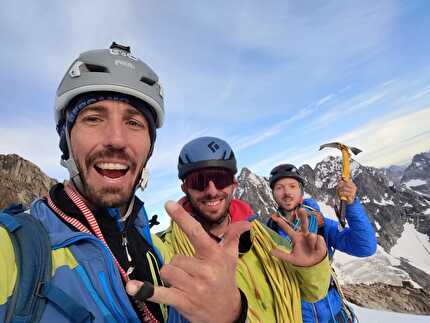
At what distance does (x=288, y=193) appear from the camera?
260 inches

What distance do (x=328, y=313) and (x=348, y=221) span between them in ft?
5.93

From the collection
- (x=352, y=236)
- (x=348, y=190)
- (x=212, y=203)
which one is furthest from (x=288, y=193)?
(x=212, y=203)

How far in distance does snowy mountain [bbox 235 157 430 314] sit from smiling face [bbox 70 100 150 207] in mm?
93461

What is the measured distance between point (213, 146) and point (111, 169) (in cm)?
209

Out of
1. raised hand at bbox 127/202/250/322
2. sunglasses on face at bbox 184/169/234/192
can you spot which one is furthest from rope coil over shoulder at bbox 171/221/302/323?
raised hand at bbox 127/202/250/322

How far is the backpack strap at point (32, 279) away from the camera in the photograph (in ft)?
4.75

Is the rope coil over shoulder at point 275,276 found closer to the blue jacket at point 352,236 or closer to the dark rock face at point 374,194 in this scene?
the blue jacket at point 352,236

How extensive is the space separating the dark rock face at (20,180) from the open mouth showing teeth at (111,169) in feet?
102

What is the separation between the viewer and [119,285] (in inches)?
75.6

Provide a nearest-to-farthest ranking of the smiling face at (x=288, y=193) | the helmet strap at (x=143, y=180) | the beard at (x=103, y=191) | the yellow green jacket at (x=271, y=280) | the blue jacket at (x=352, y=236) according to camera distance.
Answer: the beard at (x=103, y=191)
the helmet strap at (x=143, y=180)
the yellow green jacket at (x=271, y=280)
the blue jacket at (x=352, y=236)
the smiling face at (x=288, y=193)

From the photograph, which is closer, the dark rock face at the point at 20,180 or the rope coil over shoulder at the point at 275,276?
the rope coil over shoulder at the point at 275,276

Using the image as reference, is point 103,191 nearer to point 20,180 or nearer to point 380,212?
point 20,180

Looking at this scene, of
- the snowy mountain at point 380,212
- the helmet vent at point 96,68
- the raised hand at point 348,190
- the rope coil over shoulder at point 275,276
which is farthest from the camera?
the snowy mountain at point 380,212

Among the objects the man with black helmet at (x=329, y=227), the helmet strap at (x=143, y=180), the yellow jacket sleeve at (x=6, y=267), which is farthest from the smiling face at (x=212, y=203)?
the yellow jacket sleeve at (x=6, y=267)
